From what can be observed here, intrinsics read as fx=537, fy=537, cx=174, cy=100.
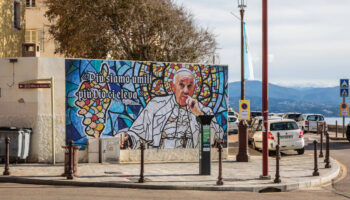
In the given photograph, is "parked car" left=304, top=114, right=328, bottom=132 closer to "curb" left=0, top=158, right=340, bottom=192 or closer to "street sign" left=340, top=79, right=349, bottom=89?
"street sign" left=340, top=79, right=349, bottom=89

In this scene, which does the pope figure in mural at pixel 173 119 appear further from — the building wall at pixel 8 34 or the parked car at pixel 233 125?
the parked car at pixel 233 125

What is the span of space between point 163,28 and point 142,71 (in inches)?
570

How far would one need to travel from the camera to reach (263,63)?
14.8m

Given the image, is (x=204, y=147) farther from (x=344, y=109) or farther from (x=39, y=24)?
(x=39, y=24)

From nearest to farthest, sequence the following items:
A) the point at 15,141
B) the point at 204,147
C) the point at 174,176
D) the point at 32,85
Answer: the point at 174,176 < the point at 204,147 < the point at 15,141 < the point at 32,85

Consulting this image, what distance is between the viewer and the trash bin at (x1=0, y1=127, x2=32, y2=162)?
634 inches

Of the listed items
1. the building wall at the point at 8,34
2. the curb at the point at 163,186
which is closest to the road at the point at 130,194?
the curb at the point at 163,186

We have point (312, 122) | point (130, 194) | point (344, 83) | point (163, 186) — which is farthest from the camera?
point (312, 122)

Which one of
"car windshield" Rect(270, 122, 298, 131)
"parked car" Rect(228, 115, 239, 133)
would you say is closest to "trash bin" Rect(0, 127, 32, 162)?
"car windshield" Rect(270, 122, 298, 131)

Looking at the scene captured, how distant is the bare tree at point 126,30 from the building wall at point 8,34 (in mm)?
4133

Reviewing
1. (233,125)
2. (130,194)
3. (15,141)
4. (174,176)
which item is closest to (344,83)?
(233,125)

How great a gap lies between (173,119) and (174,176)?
440 cm

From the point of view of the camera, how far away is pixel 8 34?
25688 millimetres

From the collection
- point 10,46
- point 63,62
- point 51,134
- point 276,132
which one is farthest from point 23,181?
point 10,46
